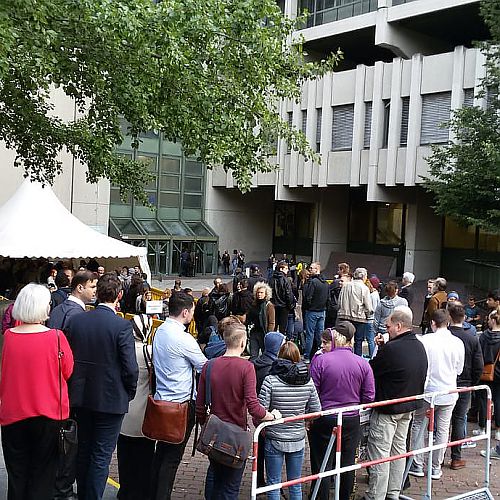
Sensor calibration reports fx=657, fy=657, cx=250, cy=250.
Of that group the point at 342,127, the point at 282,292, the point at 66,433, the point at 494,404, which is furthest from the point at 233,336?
the point at 342,127

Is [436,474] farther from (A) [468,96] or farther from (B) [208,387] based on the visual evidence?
(A) [468,96]

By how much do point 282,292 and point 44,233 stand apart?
643cm

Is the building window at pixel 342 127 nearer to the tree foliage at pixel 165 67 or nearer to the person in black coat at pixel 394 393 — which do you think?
the tree foliage at pixel 165 67

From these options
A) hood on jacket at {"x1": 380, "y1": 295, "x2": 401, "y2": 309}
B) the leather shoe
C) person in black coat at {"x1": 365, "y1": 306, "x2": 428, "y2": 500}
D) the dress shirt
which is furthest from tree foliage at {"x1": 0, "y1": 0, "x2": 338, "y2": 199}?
the leather shoe

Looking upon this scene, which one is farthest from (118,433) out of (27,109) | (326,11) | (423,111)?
(326,11)

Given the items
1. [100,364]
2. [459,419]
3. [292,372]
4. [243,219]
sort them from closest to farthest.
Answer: [100,364] → [292,372] → [459,419] → [243,219]

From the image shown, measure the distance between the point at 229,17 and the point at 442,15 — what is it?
21.4 meters

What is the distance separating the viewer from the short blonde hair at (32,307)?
458cm

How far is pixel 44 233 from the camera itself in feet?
50.3

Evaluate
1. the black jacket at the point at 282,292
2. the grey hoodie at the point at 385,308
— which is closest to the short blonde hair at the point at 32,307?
the grey hoodie at the point at 385,308

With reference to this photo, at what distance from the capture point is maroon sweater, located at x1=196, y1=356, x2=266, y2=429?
4.99m

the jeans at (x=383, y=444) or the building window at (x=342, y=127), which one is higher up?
the building window at (x=342, y=127)

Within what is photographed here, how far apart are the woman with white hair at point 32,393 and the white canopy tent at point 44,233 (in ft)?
34.0

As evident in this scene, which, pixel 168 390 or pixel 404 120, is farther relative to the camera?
pixel 404 120
